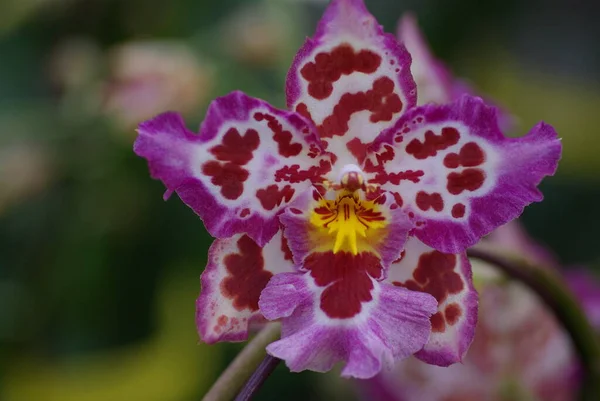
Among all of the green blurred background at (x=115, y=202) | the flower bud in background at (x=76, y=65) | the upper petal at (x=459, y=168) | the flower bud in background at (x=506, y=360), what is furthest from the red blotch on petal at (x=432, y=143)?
the flower bud in background at (x=76, y=65)

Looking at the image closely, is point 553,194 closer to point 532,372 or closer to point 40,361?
point 532,372

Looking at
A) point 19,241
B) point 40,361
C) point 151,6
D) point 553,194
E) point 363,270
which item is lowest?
point 40,361

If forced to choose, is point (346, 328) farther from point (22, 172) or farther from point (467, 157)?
point (22, 172)

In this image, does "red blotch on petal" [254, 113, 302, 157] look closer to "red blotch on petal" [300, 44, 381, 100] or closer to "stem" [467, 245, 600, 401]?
"red blotch on petal" [300, 44, 381, 100]

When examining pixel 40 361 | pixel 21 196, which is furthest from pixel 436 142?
pixel 40 361

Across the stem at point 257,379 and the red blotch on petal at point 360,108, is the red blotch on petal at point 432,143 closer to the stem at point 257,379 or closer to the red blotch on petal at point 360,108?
the red blotch on petal at point 360,108

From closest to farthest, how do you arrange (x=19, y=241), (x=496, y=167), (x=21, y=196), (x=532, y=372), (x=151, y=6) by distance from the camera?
(x=496, y=167) → (x=532, y=372) → (x=21, y=196) → (x=19, y=241) → (x=151, y=6)

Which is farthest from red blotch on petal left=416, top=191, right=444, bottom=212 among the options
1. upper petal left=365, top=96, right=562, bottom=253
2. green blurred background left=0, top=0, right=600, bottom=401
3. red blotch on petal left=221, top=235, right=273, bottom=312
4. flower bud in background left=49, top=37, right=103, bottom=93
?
flower bud in background left=49, top=37, right=103, bottom=93
